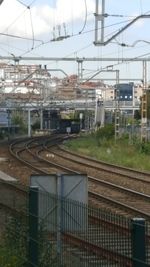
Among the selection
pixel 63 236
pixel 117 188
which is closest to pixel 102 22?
pixel 117 188

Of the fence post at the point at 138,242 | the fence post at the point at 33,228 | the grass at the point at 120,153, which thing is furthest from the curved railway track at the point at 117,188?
the fence post at the point at 138,242

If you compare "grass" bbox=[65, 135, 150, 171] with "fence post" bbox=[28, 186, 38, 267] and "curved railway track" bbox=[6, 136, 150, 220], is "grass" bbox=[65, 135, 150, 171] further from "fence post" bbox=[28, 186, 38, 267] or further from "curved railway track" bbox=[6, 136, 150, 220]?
"fence post" bbox=[28, 186, 38, 267]

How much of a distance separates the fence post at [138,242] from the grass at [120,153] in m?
29.9

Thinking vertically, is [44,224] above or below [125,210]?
above

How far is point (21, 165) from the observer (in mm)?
37094

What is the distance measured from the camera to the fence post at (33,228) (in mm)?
8867

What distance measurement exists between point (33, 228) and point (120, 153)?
38.5 m

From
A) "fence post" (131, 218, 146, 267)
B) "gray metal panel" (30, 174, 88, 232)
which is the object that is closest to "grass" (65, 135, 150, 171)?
"gray metal panel" (30, 174, 88, 232)

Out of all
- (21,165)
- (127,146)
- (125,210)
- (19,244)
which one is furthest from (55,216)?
(127,146)

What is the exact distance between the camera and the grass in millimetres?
39344

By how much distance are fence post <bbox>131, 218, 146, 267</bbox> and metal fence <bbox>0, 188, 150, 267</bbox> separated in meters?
1.54

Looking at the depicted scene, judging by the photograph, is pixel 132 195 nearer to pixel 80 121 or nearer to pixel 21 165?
pixel 21 165

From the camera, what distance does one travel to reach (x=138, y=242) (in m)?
6.17

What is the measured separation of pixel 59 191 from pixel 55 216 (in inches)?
44.1
